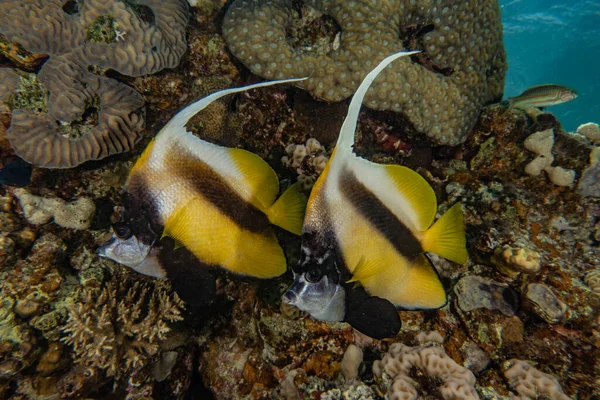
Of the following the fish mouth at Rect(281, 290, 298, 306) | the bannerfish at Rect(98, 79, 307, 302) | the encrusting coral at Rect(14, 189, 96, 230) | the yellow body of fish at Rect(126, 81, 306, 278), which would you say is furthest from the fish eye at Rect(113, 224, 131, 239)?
the encrusting coral at Rect(14, 189, 96, 230)

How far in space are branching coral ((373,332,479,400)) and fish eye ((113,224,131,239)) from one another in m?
2.22

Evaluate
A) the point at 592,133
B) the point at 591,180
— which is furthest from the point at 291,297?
the point at 592,133

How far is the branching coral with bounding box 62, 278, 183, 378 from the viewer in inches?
101

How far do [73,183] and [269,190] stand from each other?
2524 mm

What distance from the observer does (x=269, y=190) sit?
1995 millimetres

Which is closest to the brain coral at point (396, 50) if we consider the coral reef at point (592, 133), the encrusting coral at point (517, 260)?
the coral reef at point (592, 133)

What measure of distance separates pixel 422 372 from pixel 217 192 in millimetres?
2209

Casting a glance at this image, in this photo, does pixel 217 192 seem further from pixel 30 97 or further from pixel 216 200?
pixel 30 97

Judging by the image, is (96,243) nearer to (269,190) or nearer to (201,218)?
(201,218)

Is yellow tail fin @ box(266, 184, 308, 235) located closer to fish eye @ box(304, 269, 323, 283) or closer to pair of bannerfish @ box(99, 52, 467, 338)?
pair of bannerfish @ box(99, 52, 467, 338)

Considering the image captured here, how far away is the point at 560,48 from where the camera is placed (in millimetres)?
50438

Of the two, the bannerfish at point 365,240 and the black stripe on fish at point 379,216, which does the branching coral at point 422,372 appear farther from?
the black stripe on fish at point 379,216

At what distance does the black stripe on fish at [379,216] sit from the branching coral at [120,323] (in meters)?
2.21

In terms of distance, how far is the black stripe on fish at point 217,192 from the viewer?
186 cm
